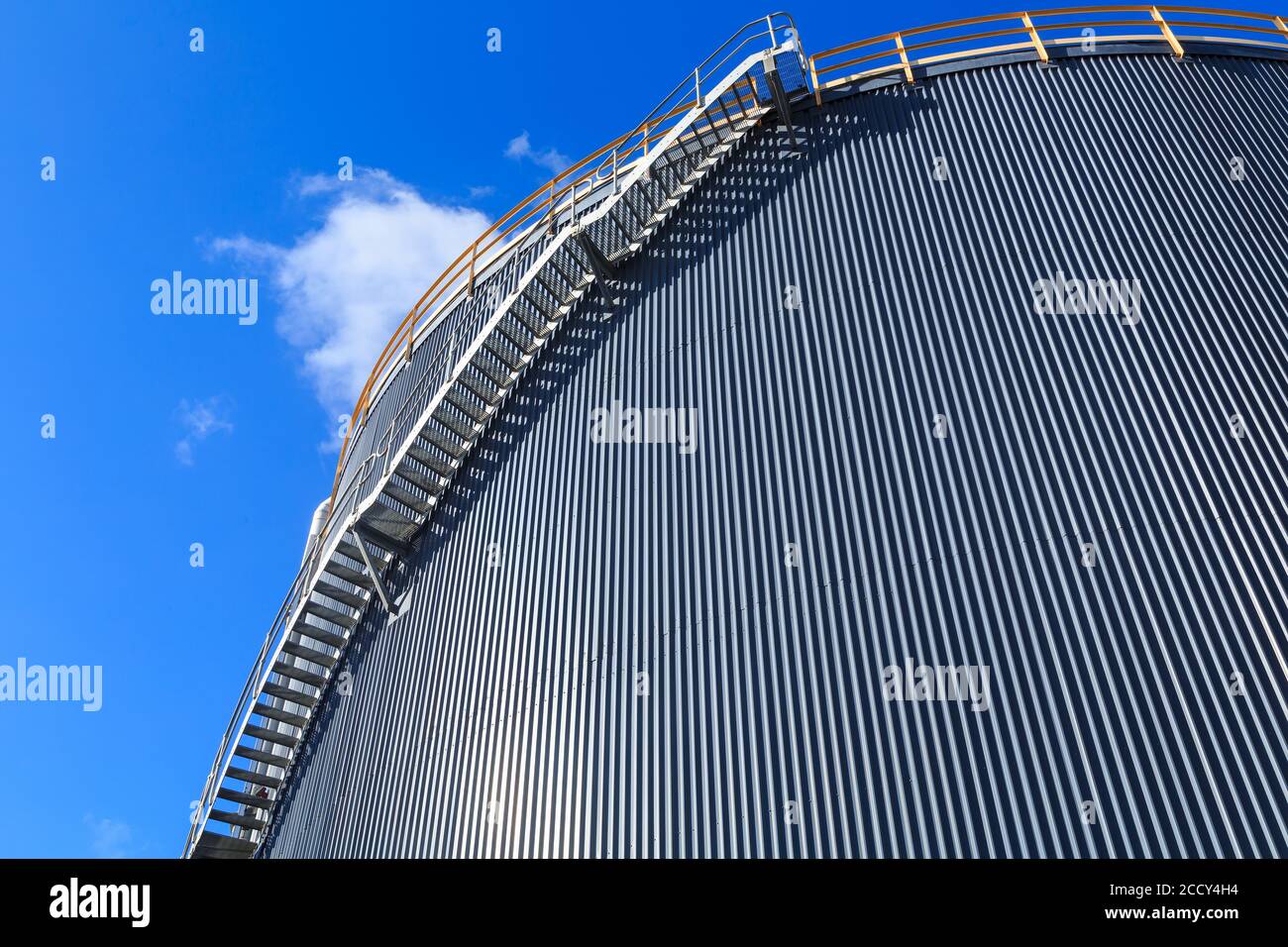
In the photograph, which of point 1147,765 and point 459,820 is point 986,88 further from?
point 459,820

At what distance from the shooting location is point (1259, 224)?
1359 cm

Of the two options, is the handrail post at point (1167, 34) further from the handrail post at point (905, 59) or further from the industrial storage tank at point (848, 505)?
the handrail post at point (905, 59)

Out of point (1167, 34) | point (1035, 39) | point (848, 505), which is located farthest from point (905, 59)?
point (848, 505)

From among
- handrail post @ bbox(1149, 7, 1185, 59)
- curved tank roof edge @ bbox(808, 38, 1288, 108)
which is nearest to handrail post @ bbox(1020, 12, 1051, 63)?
curved tank roof edge @ bbox(808, 38, 1288, 108)

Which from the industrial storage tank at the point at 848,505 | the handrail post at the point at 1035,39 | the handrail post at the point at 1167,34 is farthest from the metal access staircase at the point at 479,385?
the handrail post at the point at 1167,34

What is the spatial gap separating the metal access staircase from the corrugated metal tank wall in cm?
57

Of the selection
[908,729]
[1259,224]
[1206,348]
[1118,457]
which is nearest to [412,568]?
[908,729]

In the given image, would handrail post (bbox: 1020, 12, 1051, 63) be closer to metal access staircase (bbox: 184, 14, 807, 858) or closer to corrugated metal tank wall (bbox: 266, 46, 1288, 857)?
corrugated metal tank wall (bbox: 266, 46, 1288, 857)

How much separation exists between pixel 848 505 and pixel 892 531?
717mm

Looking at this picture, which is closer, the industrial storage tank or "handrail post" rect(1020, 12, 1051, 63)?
the industrial storage tank

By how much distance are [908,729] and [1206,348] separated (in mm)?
6514

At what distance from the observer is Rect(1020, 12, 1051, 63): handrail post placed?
662 inches

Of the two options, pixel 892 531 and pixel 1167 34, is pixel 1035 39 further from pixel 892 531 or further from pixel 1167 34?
pixel 892 531

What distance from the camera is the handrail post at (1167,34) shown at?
16625mm
